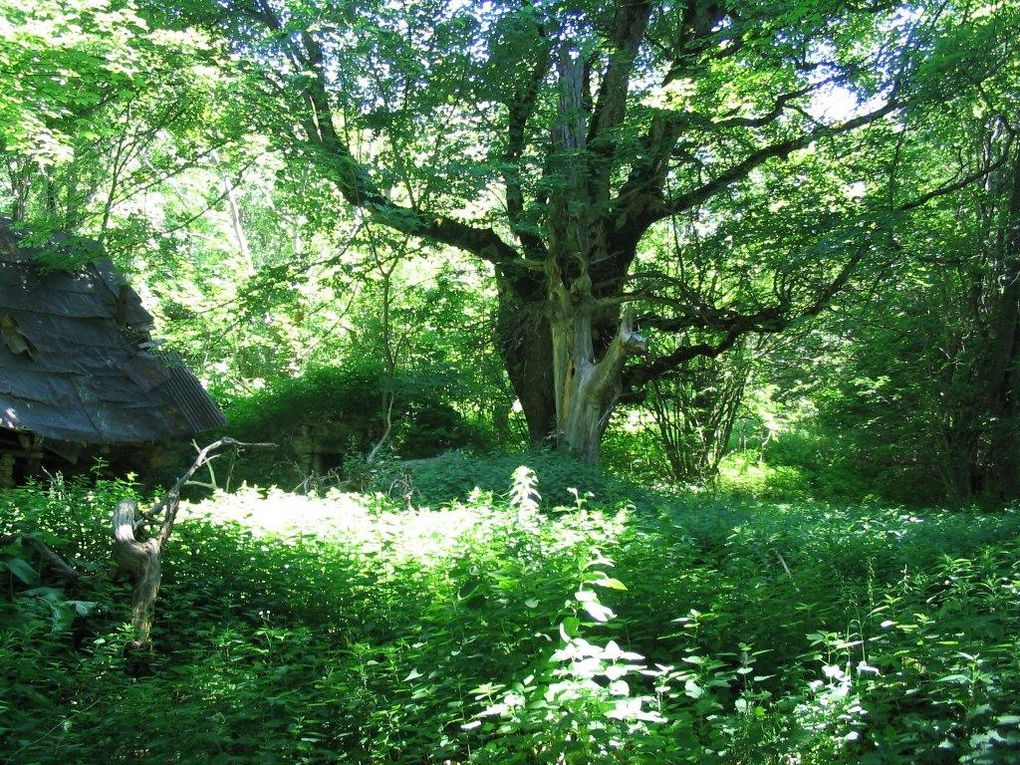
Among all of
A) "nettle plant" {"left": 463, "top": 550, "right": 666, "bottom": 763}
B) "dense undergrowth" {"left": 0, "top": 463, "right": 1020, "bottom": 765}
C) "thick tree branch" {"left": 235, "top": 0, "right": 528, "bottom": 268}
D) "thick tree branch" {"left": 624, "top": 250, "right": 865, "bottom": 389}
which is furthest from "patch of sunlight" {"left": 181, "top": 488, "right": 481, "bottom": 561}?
"thick tree branch" {"left": 624, "top": 250, "right": 865, "bottom": 389}

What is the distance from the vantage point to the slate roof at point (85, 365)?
31.7ft

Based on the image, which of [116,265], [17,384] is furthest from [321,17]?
[17,384]

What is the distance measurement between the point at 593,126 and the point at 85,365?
7.98 metres

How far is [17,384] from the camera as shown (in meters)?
9.45

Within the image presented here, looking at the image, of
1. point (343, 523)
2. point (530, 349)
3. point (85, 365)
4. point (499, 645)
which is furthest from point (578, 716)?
point (530, 349)

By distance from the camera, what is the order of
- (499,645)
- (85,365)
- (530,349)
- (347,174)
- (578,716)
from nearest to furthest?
(578,716), (499,645), (85,365), (347,174), (530,349)

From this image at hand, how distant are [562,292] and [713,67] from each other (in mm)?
3793

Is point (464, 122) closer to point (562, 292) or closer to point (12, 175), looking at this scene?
point (562, 292)

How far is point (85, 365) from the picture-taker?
10562mm

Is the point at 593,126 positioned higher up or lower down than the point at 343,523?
higher up

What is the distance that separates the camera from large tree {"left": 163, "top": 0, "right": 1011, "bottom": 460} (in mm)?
10961

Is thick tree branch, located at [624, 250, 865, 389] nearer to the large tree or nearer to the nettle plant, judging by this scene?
the large tree

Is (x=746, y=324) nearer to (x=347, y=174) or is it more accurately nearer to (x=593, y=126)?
(x=593, y=126)

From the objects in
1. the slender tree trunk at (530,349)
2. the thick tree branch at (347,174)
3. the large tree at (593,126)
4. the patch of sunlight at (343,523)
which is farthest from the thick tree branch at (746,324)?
the patch of sunlight at (343,523)
